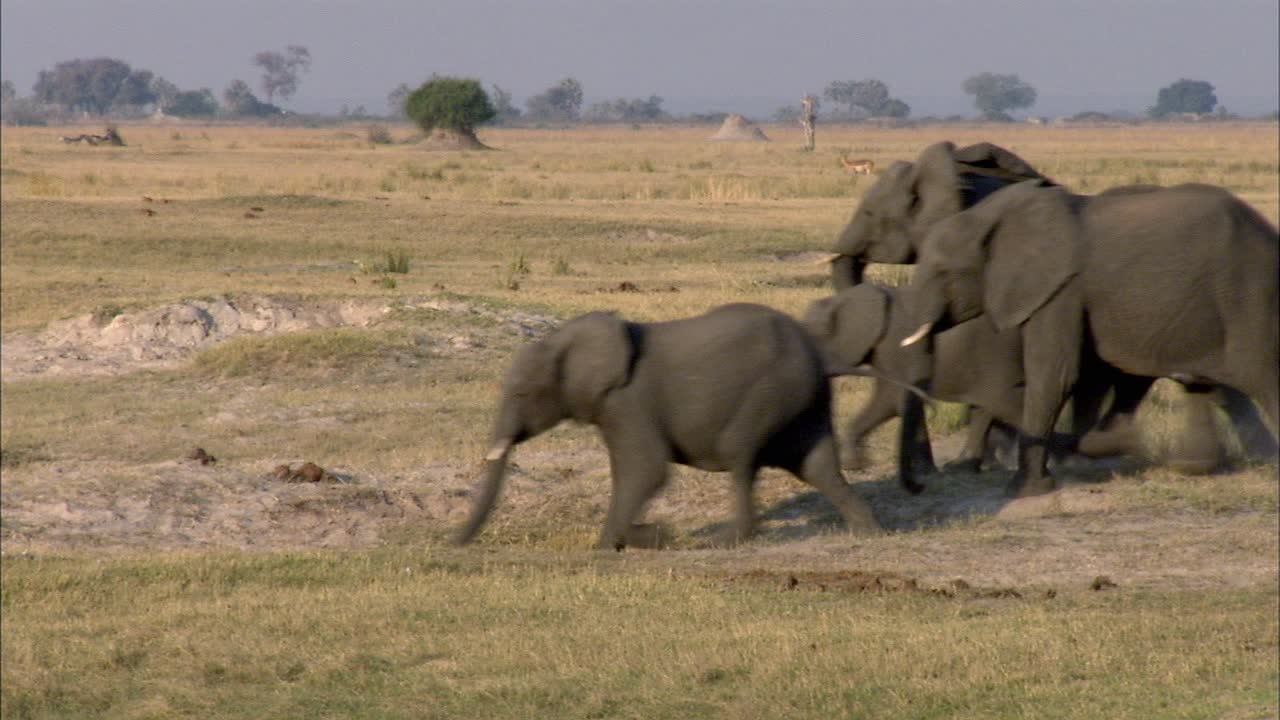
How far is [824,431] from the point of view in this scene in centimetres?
1096

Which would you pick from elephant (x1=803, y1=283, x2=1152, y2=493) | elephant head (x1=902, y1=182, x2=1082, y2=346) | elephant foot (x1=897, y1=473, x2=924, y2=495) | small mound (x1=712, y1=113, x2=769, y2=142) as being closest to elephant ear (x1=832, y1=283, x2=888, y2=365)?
elephant (x1=803, y1=283, x2=1152, y2=493)

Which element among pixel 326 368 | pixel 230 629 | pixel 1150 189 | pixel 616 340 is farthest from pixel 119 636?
pixel 326 368

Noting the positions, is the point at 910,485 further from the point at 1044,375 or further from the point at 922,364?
the point at 1044,375

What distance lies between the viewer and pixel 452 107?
72.7 metres

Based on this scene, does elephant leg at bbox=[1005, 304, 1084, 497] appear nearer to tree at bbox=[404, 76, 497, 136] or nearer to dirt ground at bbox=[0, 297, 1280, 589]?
dirt ground at bbox=[0, 297, 1280, 589]

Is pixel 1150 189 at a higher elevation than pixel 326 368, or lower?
higher

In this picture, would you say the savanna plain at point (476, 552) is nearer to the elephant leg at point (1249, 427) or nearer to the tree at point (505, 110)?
the elephant leg at point (1249, 427)

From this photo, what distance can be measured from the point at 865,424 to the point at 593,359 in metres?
2.54

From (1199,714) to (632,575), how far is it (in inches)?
133

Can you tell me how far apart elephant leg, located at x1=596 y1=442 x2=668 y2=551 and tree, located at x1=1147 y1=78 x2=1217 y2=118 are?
616ft

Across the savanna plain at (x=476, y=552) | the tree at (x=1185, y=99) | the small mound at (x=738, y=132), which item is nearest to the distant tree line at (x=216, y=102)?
the tree at (x=1185, y=99)

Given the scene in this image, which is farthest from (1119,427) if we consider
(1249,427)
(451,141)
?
(451,141)

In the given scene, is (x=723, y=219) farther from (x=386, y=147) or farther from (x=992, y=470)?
(x=386, y=147)

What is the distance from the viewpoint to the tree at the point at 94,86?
182375 millimetres
